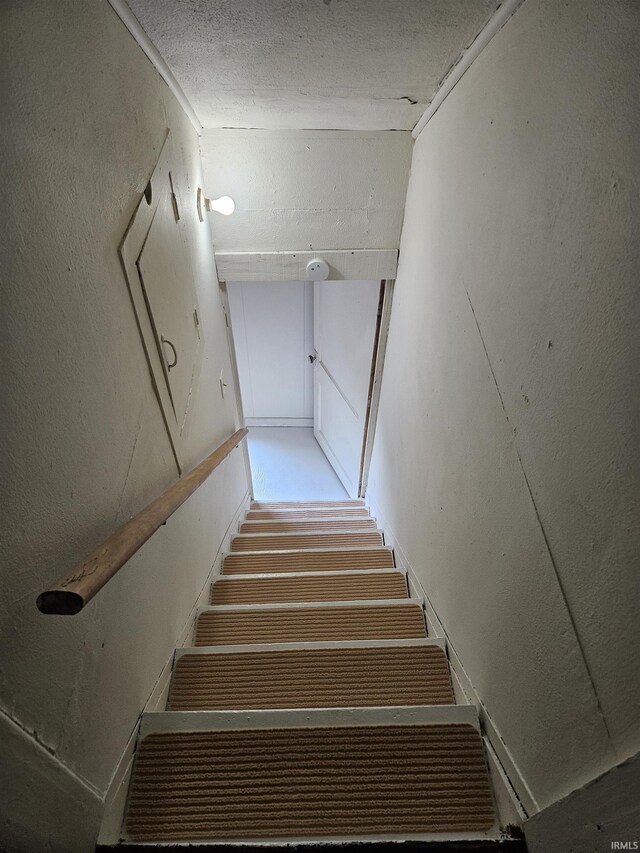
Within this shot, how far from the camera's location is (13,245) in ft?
2.52

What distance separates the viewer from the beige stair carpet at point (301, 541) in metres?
3.04

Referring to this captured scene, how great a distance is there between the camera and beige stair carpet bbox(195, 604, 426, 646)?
6.23ft

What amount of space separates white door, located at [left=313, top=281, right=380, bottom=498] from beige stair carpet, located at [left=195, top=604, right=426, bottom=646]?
188 cm

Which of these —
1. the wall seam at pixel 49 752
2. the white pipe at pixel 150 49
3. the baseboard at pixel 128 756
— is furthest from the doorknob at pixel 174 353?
the wall seam at pixel 49 752

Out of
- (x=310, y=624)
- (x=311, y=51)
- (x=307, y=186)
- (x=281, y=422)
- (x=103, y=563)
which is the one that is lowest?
(x=103, y=563)

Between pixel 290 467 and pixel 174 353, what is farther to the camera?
pixel 290 467

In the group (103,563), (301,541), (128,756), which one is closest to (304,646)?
(128,756)

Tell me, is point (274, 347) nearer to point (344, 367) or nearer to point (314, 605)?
point (344, 367)

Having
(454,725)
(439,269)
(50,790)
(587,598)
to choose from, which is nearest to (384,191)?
(439,269)

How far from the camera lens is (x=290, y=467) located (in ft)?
20.6

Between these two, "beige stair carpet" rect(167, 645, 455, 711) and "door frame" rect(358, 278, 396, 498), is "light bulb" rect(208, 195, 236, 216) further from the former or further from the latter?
"beige stair carpet" rect(167, 645, 455, 711)

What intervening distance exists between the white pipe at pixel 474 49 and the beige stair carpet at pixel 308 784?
203cm

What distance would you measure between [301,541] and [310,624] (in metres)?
1.18

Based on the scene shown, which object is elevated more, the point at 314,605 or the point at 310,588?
the point at 310,588
